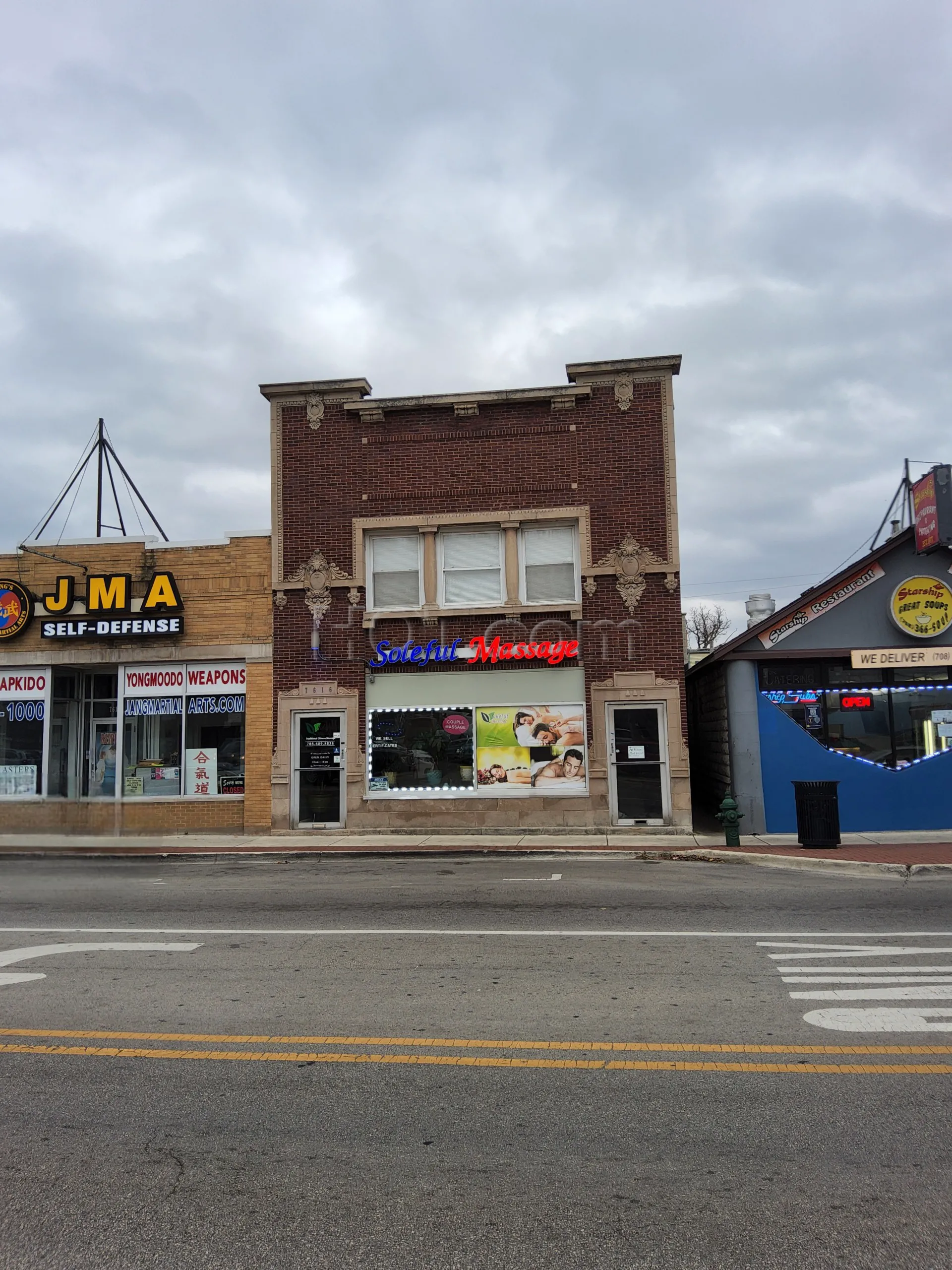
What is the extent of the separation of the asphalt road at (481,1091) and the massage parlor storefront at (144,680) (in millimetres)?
8802

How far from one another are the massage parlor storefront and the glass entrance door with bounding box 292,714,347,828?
0.59 m

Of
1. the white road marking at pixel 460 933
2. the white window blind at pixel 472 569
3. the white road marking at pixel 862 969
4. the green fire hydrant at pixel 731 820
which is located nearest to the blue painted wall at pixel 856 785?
the green fire hydrant at pixel 731 820

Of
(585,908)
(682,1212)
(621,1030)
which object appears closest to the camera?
(682,1212)

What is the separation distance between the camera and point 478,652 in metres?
17.5

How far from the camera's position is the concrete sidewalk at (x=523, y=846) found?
Answer: 13812 mm

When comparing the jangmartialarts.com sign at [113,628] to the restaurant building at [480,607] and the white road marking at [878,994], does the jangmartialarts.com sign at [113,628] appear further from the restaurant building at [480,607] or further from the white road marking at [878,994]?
the white road marking at [878,994]

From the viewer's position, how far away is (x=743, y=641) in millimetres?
16438

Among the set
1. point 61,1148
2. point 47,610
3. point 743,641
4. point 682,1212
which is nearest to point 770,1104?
point 682,1212

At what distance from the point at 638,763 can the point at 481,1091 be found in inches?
490

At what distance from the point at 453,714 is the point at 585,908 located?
7.92 metres

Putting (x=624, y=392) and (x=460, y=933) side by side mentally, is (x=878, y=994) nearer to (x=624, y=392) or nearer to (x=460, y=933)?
(x=460, y=933)

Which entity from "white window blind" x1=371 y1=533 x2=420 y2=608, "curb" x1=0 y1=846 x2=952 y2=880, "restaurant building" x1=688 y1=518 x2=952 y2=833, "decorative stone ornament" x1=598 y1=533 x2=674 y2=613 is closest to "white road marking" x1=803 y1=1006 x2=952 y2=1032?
"curb" x1=0 y1=846 x2=952 y2=880

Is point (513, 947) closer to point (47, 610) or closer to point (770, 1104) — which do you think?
point (770, 1104)

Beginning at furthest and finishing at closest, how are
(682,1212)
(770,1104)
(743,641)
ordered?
1. (743,641)
2. (770,1104)
3. (682,1212)
